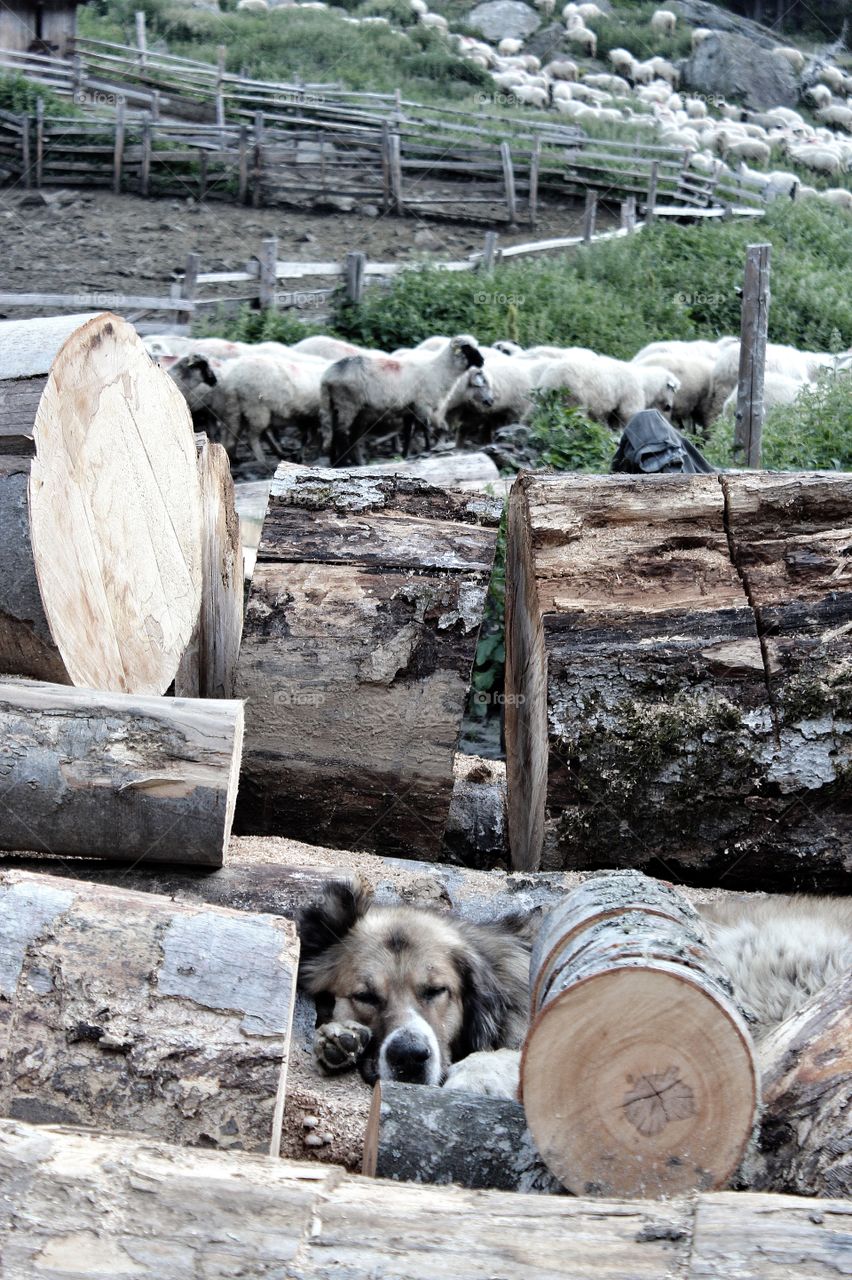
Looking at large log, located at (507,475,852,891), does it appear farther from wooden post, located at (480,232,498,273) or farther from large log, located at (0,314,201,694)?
wooden post, located at (480,232,498,273)

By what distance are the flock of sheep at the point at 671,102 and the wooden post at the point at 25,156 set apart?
14.7 metres

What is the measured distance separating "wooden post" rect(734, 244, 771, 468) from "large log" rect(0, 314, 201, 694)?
A: 17.8ft

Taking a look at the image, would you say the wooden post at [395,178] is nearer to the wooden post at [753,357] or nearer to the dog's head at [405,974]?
the wooden post at [753,357]

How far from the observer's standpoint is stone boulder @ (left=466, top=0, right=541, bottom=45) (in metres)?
48.5

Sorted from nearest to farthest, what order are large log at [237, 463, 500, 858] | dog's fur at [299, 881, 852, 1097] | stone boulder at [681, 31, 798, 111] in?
dog's fur at [299, 881, 852, 1097]
large log at [237, 463, 500, 858]
stone boulder at [681, 31, 798, 111]

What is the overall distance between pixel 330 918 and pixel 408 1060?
1.53 feet

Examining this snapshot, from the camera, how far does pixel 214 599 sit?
17.6 ft

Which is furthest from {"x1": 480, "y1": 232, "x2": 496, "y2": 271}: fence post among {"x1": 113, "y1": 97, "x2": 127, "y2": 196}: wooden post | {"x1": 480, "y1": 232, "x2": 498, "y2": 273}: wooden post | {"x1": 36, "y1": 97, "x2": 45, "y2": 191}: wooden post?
{"x1": 36, "y1": 97, "x2": 45, "y2": 191}: wooden post

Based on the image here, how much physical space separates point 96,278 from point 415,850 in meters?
17.6

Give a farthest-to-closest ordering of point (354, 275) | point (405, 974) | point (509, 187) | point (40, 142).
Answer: point (509, 187) → point (40, 142) → point (354, 275) → point (405, 974)

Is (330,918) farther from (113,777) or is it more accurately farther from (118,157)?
(118,157)

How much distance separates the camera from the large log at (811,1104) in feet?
7.47

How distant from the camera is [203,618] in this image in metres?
5.30

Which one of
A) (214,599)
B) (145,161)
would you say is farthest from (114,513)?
(145,161)
